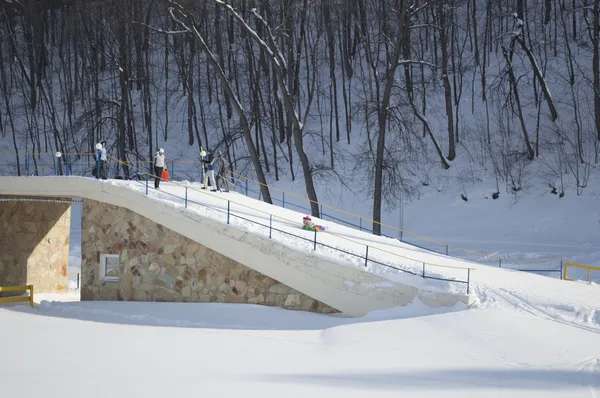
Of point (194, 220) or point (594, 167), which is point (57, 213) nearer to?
point (194, 220)

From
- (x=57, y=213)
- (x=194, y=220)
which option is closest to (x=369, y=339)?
(x=194, y=220)

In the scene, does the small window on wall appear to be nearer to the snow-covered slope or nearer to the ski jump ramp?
the ski jump ramp

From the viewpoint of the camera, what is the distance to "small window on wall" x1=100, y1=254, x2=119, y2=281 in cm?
1998

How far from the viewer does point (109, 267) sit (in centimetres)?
2019

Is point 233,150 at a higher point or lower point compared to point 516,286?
higher

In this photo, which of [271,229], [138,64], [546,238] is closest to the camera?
[271,229]

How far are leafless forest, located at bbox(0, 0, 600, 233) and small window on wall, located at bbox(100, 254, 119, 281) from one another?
9.37 metres

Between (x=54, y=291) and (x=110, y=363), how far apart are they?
16.6 meters

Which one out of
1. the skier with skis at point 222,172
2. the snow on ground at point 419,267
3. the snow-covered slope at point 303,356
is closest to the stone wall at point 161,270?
the snow-covered slope at point 303,356

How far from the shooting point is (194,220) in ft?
59.7

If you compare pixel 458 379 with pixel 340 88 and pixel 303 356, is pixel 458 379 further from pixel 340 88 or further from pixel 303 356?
pixel 340 88

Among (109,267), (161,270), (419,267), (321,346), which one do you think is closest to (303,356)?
(321,346)

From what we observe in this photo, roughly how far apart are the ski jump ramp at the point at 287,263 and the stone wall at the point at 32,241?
17.4 ft

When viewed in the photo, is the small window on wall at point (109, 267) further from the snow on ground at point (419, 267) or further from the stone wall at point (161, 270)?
the snow on ground at point (419, 267)
